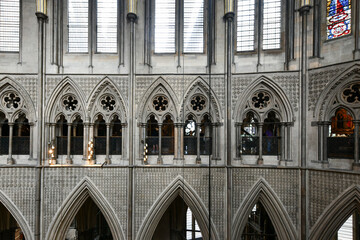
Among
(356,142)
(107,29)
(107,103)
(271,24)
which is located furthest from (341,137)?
(107,29)

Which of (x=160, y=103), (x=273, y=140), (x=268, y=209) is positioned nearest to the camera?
(x=268, y=209)

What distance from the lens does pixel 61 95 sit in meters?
9.12

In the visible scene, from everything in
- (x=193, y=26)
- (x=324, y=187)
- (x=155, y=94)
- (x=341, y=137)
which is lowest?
(x=324, y=187)

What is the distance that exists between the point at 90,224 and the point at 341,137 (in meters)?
12.9

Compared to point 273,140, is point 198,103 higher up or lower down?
higher up

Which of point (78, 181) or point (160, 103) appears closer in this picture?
point (78, 181)

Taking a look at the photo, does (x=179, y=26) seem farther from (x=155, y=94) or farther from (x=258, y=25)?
(x=258, y=25)

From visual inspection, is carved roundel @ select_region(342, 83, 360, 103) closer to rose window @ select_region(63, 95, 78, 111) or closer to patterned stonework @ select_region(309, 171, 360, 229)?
patterned stonework @ select_region(309, 171, 360, 229)

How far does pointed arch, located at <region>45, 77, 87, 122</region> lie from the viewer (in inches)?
356

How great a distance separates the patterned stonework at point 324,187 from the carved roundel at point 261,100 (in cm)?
314

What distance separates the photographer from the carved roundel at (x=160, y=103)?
30.2 feet

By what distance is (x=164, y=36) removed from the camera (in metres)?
9.37

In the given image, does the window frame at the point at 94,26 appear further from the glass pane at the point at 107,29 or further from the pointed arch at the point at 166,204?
the pointed arch at the point at 166,204

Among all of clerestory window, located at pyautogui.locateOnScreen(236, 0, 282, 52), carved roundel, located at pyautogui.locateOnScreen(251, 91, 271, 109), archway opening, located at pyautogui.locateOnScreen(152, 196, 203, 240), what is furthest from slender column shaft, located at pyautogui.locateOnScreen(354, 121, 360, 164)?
archway opening, located at pyautogui.locateOnScreen(152, 196, 203, 240)
